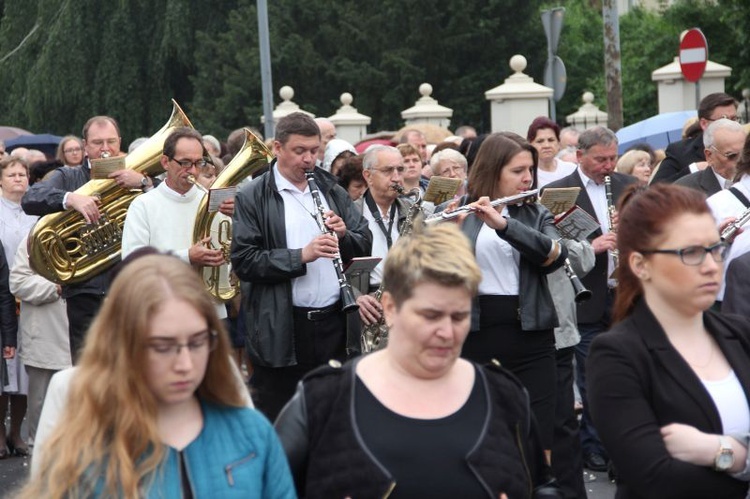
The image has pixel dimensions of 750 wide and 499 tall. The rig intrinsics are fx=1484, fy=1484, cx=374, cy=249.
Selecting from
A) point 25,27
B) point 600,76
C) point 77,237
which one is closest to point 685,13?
point 600,76

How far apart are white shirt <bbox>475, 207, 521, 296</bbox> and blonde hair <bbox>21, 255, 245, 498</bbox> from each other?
3.56 metres

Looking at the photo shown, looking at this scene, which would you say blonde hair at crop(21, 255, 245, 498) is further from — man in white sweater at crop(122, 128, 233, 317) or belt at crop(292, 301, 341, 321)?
man in white sweater at crop(122, 128, 233, 317)

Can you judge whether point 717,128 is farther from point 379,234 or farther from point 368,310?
point 368,310

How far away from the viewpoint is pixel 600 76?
33.2 m

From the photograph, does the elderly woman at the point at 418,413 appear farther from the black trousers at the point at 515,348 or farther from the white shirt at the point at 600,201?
the white shirt at the point at 600,201

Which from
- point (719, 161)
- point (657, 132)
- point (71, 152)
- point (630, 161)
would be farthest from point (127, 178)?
point (657, 132)

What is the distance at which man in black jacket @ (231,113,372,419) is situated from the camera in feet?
25.1

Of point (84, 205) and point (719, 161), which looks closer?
point (719, 161)

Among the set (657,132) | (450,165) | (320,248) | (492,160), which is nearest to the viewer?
(492,160)

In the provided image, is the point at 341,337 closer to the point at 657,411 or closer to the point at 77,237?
the point at 77,237

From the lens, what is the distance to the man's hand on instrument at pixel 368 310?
7.91 m

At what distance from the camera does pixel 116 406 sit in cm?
371

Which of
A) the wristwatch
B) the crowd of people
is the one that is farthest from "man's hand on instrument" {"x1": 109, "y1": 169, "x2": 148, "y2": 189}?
the wristwatch

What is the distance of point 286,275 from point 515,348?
1.24 meters
